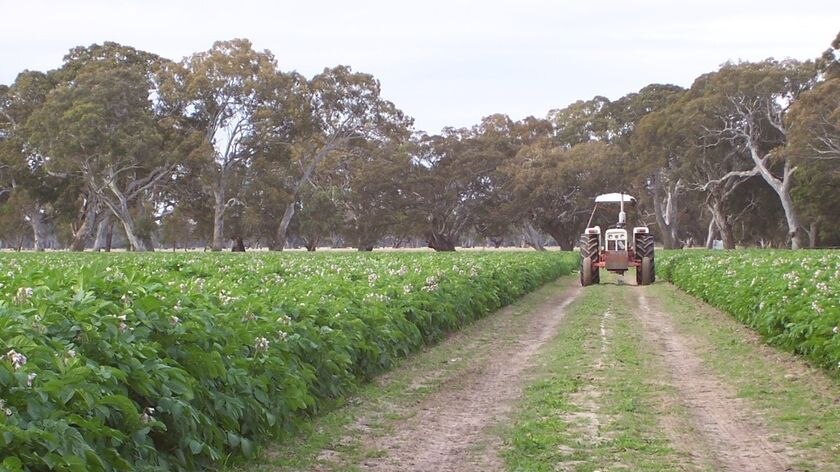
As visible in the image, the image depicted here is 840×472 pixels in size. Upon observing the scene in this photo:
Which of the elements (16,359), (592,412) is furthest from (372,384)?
(16,359)

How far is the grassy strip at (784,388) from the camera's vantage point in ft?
20.8

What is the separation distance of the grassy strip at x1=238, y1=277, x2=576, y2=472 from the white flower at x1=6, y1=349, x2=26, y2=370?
6.66 ft

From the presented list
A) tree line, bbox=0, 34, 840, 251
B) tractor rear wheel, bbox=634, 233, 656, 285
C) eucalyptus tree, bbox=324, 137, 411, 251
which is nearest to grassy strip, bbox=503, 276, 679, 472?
tractor rear wheel, bbox=634, 233, 656, 285

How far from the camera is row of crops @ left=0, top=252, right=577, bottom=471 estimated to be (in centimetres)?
379

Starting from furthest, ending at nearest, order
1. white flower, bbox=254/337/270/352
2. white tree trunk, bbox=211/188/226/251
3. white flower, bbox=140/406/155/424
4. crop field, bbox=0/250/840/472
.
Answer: white tree trunk, bbox=211/188/226/251, white flower, bbox=254/337/270/352, white flower, bbox=140/406/155/424, crop field, bbox=0/250/840/472

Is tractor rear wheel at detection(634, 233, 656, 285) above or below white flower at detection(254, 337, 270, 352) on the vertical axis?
above

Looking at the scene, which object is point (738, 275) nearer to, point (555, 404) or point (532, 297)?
point (532, 297)

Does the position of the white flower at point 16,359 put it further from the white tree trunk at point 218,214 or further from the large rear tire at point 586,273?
the white tree trunk at point 218,214

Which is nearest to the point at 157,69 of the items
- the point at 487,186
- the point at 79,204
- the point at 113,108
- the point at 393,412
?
the point at 113,108

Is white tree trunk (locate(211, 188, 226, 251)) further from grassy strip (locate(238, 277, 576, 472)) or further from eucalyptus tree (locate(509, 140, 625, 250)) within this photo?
grassy strip (locate(238, 277, 576, 472))

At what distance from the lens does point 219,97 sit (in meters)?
53.1

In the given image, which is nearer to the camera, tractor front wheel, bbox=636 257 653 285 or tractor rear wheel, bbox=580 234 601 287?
tractor rear wheel, bbox=580 234 601 287

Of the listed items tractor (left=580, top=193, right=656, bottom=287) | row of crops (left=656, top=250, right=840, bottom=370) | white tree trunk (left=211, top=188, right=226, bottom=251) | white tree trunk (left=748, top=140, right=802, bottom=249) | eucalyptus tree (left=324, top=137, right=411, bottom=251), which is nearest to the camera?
row of crops (left=656, top=250, right=840, bottom=370)

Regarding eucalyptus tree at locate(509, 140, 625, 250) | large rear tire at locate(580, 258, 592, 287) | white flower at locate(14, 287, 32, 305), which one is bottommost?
large rear tire at locate(580, 258, 592, 287)
